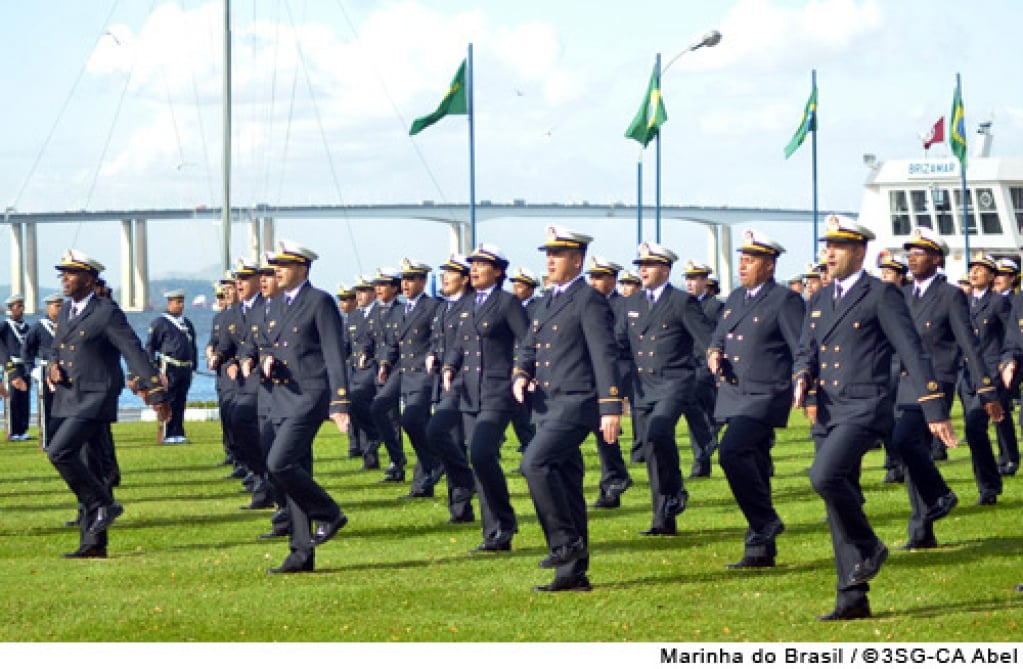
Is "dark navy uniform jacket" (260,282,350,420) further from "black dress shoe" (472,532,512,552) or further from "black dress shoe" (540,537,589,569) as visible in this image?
"black dress shoe" (540,537,589,569)

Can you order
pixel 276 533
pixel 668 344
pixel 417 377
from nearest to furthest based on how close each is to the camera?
pixel 276 533 → pixel 668 344 → pixel 417 377

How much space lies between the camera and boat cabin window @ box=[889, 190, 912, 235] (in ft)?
203

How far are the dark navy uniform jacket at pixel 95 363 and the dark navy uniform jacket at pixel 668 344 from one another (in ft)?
13.0

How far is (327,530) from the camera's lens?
1210 centimetres

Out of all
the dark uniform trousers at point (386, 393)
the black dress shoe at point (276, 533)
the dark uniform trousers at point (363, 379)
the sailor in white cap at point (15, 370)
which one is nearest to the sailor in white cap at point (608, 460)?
the dark uniform trousers at point (386, 393)

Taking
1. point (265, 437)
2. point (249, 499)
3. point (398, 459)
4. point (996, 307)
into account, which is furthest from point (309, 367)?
point (996, 307)

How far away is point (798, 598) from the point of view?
10.4 meters

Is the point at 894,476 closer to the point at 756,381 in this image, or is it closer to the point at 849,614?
the point at 756,381

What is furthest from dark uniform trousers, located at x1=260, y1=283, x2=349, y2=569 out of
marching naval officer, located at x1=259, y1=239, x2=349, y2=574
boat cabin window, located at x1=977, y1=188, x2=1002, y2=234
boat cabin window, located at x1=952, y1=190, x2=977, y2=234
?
boat cabin window, located at x1=977, y1=188, x2=1002, y2=234

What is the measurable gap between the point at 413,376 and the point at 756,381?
5.33 metres

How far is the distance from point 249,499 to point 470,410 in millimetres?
4785

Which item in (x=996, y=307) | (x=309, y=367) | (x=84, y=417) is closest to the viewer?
(x=309, y=367)

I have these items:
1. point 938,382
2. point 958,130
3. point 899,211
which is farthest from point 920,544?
point 899,211

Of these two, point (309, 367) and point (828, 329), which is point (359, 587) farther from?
point (828, 329)
